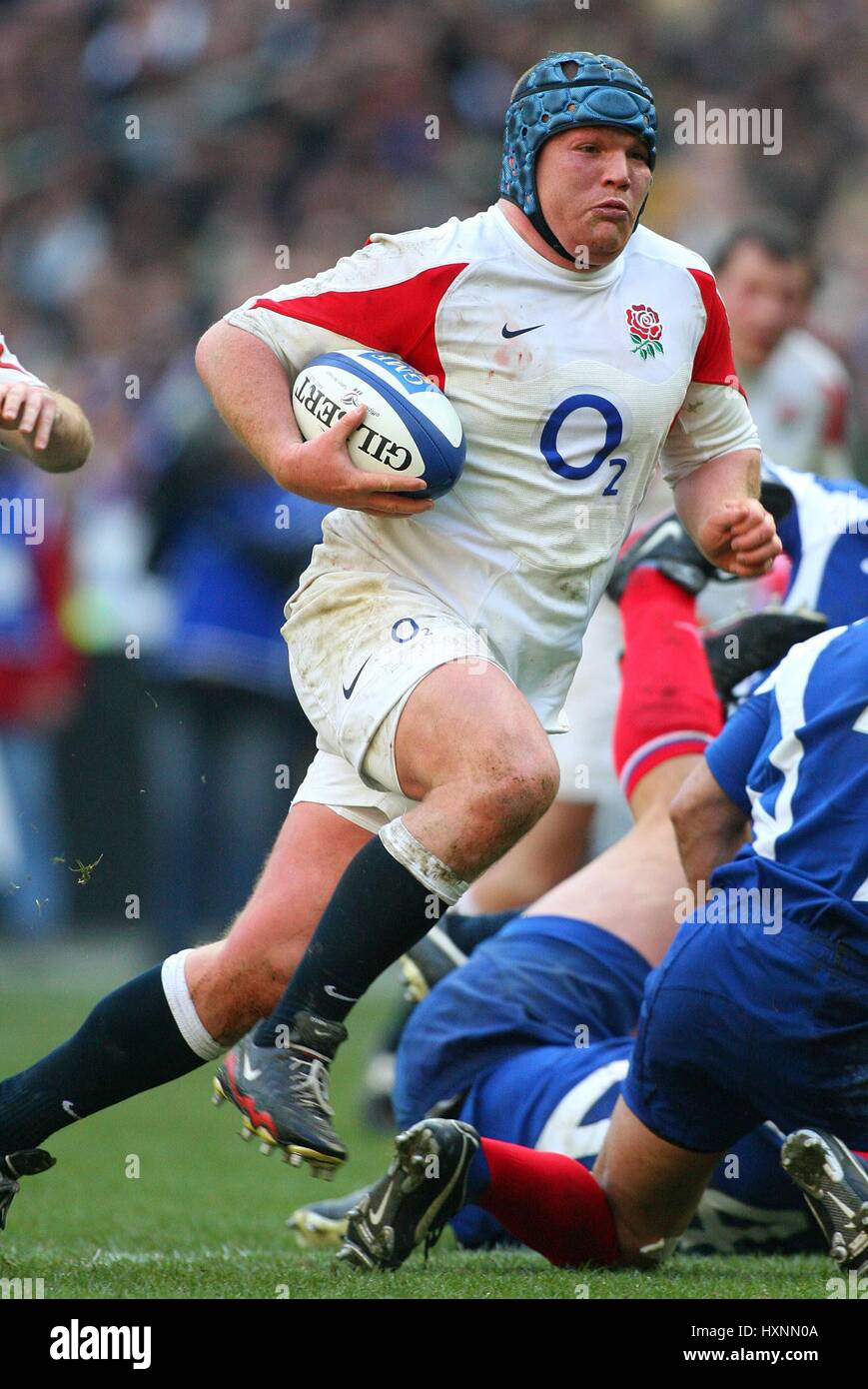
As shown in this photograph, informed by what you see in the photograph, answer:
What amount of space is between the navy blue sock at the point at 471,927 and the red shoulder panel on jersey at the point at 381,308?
183cm

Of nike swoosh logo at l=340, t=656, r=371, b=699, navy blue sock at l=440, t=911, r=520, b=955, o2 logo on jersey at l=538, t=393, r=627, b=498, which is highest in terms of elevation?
o2 logo on jersey at l=538, t=393, r=627, b=498

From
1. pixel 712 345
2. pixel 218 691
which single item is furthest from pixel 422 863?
pixel 218 691

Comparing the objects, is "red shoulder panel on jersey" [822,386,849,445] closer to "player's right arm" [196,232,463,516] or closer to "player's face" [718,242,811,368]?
"player's face" [718,242,811,368]

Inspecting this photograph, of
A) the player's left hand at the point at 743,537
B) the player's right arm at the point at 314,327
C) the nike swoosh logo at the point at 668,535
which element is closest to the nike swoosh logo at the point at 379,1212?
the player's right arm at the point at 314,327

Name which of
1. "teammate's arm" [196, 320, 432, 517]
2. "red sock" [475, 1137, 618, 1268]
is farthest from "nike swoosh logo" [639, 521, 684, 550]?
"red sock" [475, 1137, 618, 1268]

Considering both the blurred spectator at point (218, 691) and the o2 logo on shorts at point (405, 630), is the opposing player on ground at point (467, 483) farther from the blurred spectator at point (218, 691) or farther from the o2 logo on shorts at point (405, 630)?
the blurred spectator at point (218, 691)

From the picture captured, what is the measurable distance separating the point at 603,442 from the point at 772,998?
1118mm

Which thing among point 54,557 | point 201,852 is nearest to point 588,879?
point 201,852

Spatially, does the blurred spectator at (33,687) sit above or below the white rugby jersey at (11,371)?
below

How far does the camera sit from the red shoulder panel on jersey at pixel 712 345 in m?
4.04

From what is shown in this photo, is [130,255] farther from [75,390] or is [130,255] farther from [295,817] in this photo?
[295,817]

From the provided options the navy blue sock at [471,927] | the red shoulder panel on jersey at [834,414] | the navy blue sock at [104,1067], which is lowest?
the navy blue sock at [471,927]

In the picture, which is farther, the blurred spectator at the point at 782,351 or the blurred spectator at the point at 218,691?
the blurred spectator at the point at 218,691

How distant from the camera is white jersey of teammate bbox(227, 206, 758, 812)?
149 inches
